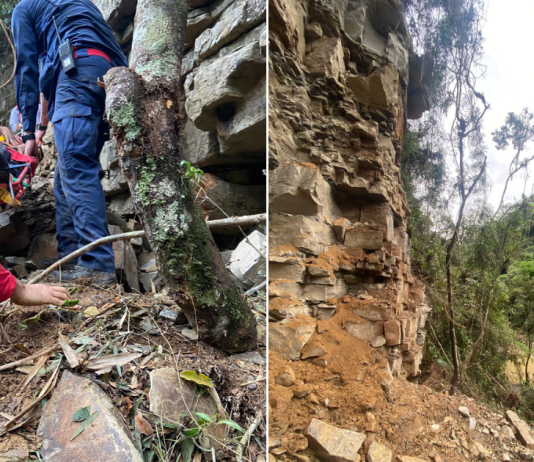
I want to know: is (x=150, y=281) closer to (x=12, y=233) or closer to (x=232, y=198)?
(x=232, y=198)

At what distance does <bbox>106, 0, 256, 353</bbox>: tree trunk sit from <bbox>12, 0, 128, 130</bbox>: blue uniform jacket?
706 millimetres

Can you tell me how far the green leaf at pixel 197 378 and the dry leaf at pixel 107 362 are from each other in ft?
0.66

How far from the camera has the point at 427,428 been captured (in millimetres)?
658

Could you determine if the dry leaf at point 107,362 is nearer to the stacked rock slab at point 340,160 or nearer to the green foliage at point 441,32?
the stacked rock slab at point 340,160

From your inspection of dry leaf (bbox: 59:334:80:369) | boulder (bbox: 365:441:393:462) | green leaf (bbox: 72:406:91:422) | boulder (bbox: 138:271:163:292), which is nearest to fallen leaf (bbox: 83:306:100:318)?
dry leaf (bbox: 59:334:80:369)

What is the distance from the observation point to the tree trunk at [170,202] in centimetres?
118

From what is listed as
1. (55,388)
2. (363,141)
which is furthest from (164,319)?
(363,141)

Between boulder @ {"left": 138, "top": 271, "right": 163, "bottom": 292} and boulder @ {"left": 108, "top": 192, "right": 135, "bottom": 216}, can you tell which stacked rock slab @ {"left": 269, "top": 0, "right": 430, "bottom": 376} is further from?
boulder @ {"left": 108, "top": 192, "right": 135, "bottom": 216}

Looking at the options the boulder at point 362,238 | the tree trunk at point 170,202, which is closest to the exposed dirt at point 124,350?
the tree trunk at point 170,202

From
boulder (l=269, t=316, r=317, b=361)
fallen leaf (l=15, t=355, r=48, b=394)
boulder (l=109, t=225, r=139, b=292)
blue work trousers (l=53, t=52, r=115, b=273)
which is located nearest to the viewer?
boulder (l=269, t=316, r=317, b=361)

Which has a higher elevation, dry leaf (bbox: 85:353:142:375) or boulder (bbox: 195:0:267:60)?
boulder (bbox: 195:0:267:60)

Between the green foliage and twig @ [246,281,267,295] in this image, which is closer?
the green foliage

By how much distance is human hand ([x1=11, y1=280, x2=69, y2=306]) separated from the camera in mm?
1135

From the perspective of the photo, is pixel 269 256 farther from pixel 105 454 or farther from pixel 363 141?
pixel 105 454
